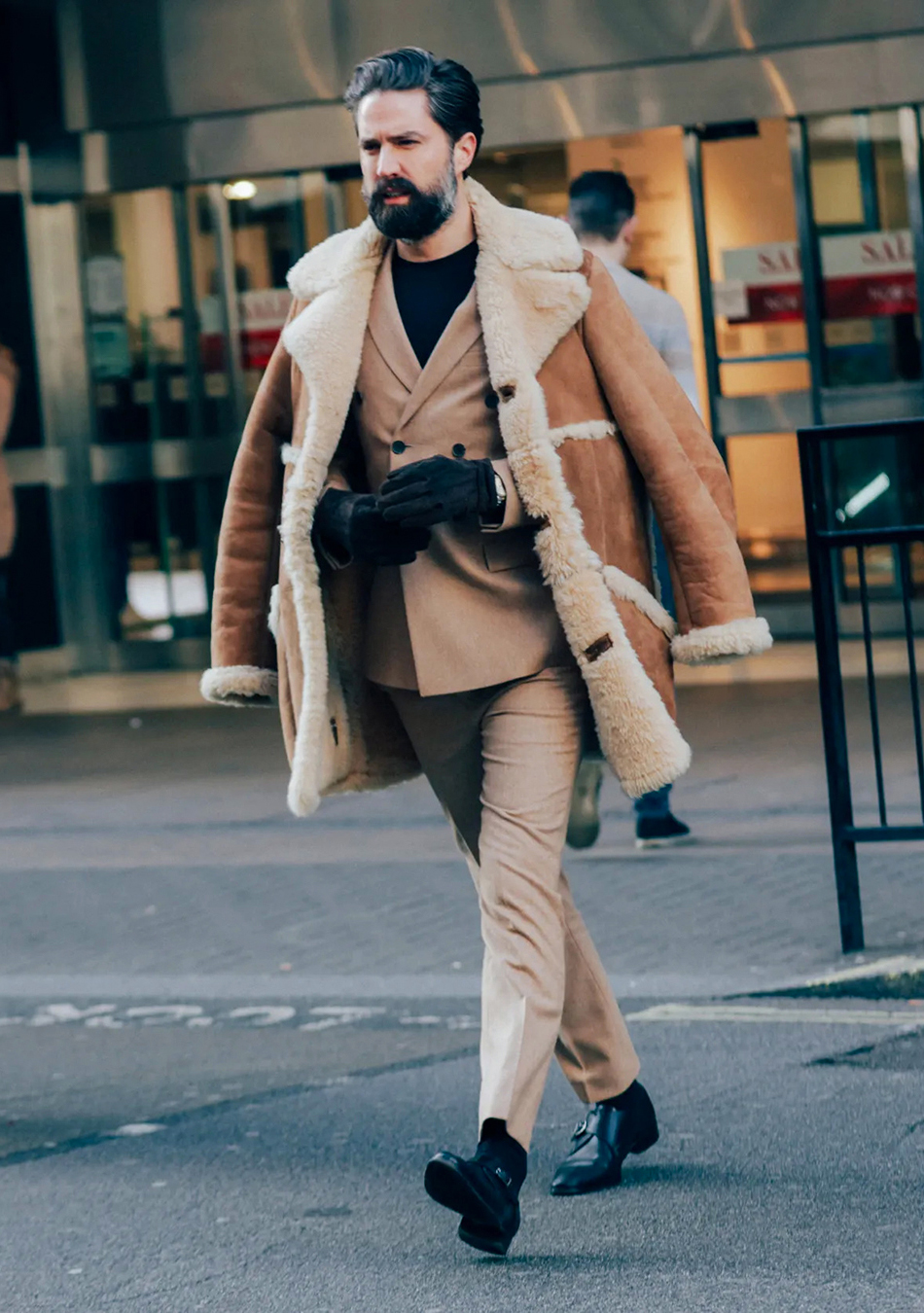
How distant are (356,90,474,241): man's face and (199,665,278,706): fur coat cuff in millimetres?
924

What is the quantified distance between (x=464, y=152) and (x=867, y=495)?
9653 millimetres

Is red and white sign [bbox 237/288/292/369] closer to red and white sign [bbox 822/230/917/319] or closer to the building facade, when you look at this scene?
the building facade

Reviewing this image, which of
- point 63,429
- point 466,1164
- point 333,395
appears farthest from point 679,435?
point 63,429

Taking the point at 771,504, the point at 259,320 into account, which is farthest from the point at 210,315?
the point at 771,504

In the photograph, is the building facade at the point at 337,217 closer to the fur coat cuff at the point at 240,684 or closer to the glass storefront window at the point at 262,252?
the glass storefront window at the point at 262,252

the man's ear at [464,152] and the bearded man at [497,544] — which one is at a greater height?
the man's ear at [464,152]

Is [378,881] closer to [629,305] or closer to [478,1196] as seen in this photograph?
[629,305]

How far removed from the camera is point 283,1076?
5.52m

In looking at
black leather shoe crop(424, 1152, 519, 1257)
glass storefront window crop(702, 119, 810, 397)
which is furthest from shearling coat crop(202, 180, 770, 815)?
glass storefront window crop(702, 119, 810, 397)

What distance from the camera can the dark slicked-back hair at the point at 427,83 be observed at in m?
4.18

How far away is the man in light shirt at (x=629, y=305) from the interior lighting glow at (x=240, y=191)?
22.9 ft

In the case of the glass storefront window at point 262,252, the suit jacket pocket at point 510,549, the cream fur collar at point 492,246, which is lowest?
the suit jacket pocket at point 510,549

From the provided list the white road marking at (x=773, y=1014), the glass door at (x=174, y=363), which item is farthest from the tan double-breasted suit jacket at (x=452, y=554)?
the glass door at (x=174, y=363)

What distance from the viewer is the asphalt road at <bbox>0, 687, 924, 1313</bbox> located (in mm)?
3980
